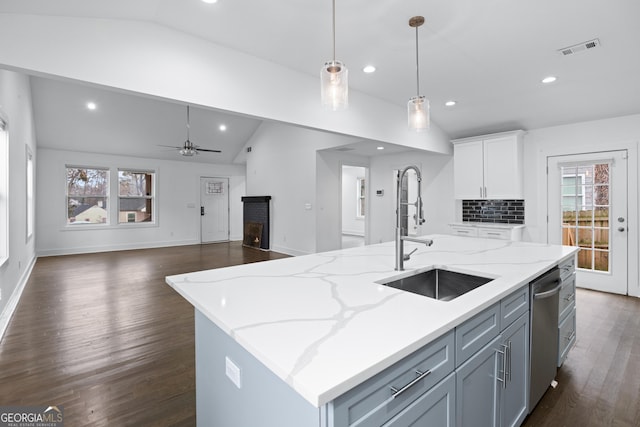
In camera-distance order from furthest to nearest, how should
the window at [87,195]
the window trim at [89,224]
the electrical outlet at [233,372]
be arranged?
the window at [87,195] < the window trim at [89,224] < the electrical outlet at [233,372]

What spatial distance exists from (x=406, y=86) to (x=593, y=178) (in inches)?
117

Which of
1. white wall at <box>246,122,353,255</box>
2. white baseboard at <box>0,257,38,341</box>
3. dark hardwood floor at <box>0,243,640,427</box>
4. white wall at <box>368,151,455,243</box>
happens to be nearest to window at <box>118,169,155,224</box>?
white wall at <box>246,122,353,255</box>

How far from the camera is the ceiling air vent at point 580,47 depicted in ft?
9.48

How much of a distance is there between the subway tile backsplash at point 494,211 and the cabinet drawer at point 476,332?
4460 millimetres

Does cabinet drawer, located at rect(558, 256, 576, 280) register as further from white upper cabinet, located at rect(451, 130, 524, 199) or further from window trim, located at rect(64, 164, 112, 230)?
window trim, located at rect(64, 164, 112, 230)

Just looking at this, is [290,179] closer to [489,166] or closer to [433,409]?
[489,166]

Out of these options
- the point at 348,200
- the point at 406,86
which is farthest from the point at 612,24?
the point at 348,200

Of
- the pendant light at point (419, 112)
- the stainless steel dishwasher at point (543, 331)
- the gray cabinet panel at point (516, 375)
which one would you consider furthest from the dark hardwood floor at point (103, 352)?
the pendant light at point (419, 112)

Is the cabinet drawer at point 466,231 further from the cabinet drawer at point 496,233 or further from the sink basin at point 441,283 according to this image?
the sink basin at point 441,283

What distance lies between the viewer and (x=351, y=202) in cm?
1062

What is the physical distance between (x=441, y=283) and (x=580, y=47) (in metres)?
2.77

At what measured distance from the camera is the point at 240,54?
2.98m

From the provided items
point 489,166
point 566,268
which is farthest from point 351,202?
point 566,268

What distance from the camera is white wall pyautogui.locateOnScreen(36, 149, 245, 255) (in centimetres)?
725
